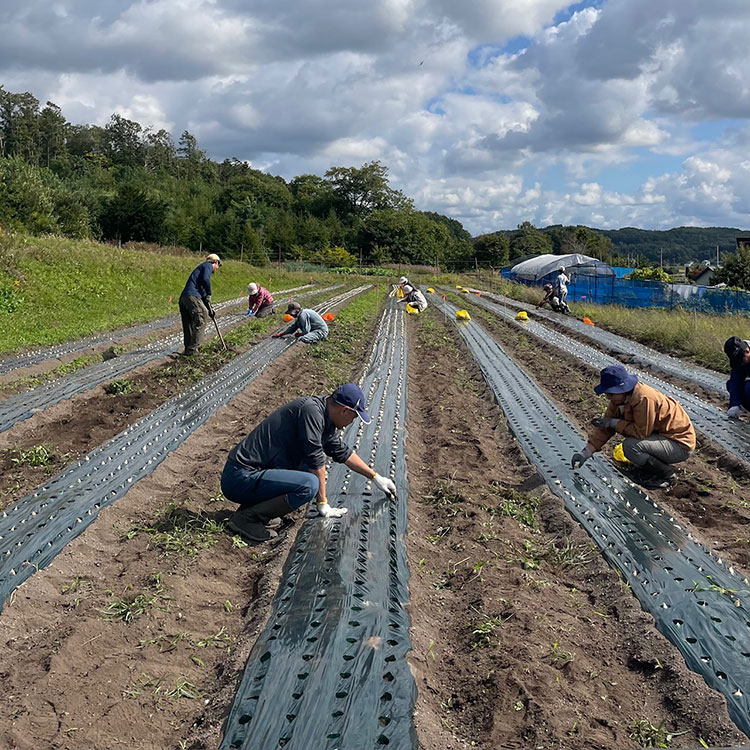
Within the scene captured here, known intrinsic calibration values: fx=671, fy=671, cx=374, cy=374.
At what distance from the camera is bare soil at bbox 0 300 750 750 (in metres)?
3.03

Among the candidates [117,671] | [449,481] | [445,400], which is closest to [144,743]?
[117,671]

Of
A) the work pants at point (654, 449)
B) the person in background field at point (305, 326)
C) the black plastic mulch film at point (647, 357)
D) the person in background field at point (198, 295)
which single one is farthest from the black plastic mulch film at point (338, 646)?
the black plastic mulch film at point (647, 357)

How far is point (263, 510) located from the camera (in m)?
4.85

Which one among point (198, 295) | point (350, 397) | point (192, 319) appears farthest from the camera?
point (192, 319)

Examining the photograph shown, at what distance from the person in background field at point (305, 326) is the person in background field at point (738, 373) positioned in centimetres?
644

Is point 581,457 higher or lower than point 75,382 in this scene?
higher

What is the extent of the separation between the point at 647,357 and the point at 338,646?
38.0ft

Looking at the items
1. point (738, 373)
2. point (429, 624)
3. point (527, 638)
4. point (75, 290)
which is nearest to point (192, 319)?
point (738, 373)

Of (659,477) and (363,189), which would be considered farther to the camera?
(363,189)

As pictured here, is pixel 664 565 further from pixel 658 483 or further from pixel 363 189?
pixel 363 189

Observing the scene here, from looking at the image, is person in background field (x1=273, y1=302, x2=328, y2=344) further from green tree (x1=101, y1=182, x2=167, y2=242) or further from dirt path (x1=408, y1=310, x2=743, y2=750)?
green tree (x1=101, y1=182, x2=167, y2=242)

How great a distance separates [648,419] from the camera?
5672mm

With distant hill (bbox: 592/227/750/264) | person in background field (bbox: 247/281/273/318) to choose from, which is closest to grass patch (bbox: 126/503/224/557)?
person in background field (bbox: 247/281/273/318)

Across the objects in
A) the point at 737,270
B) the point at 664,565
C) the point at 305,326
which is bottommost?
the point at 664,565
